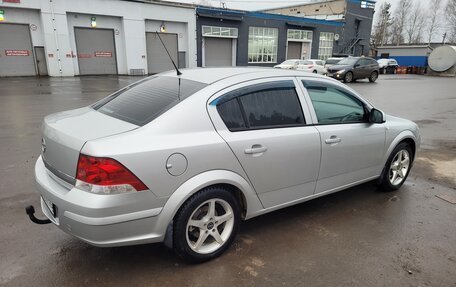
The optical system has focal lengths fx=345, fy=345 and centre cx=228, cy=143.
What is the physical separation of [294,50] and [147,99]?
4009cm

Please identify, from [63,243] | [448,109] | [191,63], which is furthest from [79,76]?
[63,243]

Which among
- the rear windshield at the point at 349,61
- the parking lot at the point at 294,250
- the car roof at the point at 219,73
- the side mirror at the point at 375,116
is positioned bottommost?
the parking lot at the point at 294,250

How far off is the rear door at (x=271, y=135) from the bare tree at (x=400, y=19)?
92984 mm

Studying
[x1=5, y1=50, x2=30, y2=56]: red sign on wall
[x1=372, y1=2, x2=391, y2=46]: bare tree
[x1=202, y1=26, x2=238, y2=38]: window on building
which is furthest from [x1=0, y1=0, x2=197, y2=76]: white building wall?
[x1=372, y1=2, x2=391, y2=46]: bare tree

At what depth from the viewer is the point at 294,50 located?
134 ft

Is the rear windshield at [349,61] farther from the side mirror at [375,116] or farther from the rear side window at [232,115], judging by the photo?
the rear side window at [232,115]

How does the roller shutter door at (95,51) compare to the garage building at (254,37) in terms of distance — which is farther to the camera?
the garage building at (254,37)

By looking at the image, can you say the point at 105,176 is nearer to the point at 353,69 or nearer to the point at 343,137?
the point at 343,137

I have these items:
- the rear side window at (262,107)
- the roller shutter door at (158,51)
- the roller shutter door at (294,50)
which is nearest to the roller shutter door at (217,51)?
the roller shutter door at (158,51)

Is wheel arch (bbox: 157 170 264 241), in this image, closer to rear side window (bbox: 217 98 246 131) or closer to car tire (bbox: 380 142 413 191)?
rear side window (bbox: 217 98 246 131)

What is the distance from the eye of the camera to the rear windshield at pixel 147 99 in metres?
2.94

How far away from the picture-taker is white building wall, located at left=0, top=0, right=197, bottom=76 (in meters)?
23.4

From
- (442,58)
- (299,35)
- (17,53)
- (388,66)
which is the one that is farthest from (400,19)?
(17,53)

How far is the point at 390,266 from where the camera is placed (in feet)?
9.92
